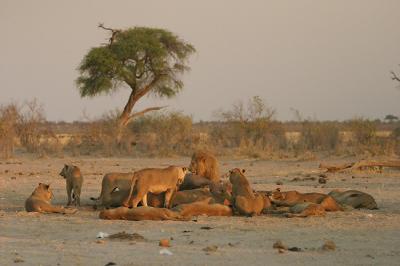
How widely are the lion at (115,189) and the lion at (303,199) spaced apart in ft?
7.74

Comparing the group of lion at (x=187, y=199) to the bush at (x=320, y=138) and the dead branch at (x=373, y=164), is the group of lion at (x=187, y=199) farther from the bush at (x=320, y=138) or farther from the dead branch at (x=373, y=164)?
the bush at (x=320, y=138)

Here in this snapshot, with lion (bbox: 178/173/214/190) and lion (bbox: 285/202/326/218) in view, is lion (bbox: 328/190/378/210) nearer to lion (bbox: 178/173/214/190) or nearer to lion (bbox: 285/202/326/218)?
lion (bbox: 285/202/326/218)

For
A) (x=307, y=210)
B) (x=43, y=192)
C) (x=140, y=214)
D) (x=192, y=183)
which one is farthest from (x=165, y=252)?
(x=192, y=183)

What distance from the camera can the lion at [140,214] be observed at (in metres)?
11.7

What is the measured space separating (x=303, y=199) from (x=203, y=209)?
5.97 feet

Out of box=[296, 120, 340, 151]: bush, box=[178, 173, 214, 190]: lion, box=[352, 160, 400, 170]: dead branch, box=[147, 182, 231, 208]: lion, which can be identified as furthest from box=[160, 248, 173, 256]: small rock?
box=[296, 120, 340, 151]: bush

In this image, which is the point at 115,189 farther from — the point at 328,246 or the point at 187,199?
the point at 328,246

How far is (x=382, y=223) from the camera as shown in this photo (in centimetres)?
1147

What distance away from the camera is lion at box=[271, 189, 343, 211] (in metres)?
12.7

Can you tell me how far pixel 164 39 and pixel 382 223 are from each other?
106ft

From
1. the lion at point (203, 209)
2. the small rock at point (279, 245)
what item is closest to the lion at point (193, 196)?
the lion at point (203, 209)

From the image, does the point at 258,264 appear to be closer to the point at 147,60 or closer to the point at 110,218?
the point at 110,218

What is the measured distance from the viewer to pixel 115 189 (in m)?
13.2

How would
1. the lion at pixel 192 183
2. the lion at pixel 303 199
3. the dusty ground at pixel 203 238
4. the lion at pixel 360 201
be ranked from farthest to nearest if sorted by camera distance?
the lion at pixel 192 183 < the lion at pixel 360 201 < the lion at pixel 303 199 < the dusty ground at pixel 203 238
